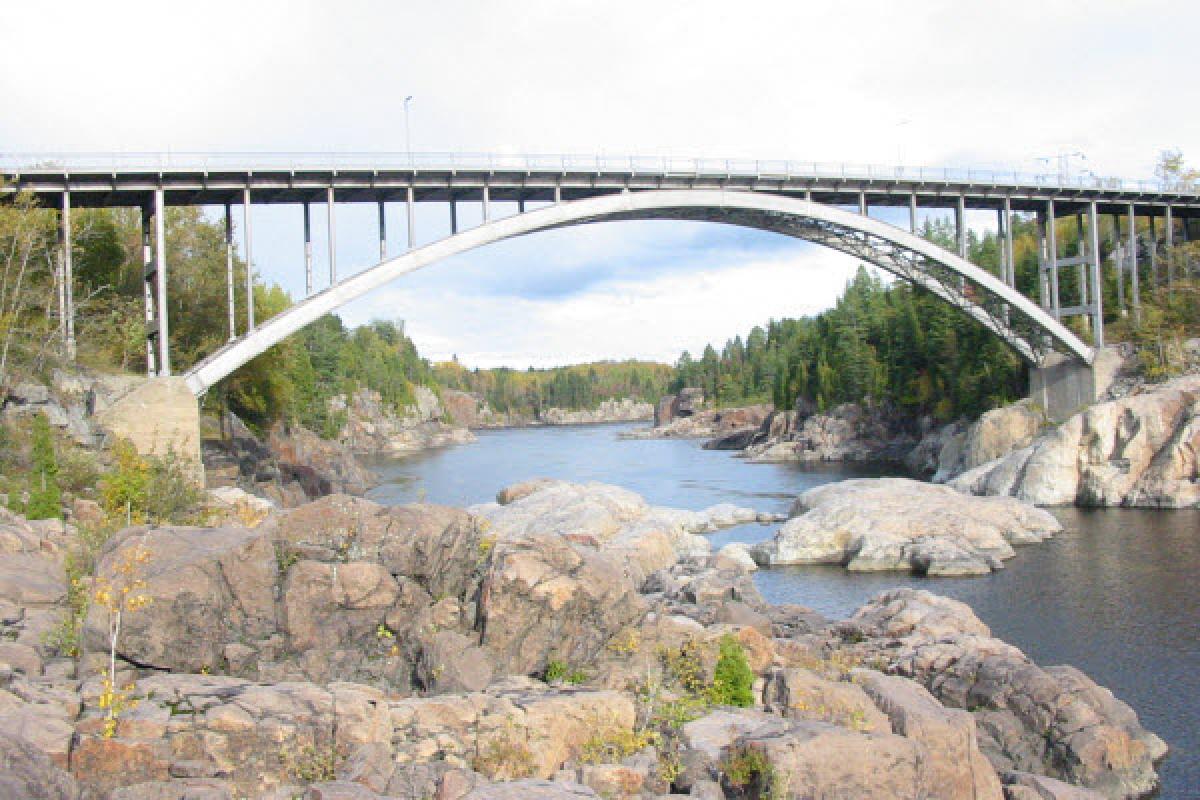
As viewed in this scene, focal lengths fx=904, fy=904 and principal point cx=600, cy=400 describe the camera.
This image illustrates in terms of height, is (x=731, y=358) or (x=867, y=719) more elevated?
(x=731, y=358)

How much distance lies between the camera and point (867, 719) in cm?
822

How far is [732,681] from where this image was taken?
8.91 m

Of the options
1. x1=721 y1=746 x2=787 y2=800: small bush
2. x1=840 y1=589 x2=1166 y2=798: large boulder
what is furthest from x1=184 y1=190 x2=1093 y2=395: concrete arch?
x1=721 y1=746 x2=787 y2=800: small bush

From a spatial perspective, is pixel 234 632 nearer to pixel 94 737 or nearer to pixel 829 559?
pixel 94 737

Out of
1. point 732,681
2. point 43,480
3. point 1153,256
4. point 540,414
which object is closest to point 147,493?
point 43,480

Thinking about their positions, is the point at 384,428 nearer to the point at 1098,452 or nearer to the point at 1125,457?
the point at 1098,452

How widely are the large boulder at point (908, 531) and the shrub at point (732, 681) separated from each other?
1111 cm

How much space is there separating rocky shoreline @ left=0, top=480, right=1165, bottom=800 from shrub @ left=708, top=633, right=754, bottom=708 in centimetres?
3

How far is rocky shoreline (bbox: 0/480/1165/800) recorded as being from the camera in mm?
6395

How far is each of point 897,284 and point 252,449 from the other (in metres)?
47.5

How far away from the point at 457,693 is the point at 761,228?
2291cm

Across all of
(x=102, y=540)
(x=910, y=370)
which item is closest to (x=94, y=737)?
(x=102, y=540)

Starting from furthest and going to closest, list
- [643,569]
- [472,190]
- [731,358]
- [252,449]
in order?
[731,358] → [252,449] → [472,190] → [643,569]

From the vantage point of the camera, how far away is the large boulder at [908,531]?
19.4 meters
